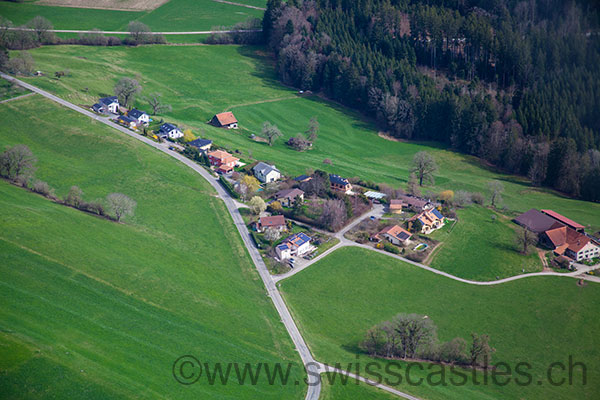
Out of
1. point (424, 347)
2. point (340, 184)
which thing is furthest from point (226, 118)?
point (424, 347)

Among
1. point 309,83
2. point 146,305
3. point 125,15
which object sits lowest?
point 146,305

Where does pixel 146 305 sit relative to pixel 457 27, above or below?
below

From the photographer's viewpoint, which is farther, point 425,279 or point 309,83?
point 309,83

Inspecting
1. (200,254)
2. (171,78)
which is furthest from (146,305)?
(171,78)

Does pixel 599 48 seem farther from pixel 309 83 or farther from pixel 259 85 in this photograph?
pixel 259 85

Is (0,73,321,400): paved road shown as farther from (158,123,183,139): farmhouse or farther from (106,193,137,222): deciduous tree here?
(106,193,137,222): deciduous tree

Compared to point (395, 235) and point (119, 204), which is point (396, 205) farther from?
point (119, 204)

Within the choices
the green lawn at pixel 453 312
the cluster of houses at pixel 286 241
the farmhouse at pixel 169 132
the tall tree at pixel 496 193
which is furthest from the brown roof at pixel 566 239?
the farmhouse at pixel 169 132
